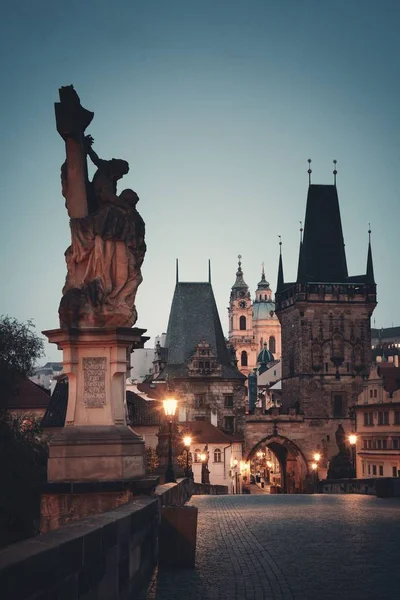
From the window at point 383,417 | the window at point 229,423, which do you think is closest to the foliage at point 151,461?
the window at point 383,417

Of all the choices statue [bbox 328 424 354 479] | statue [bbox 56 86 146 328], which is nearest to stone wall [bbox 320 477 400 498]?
statue [bbox 56 86 146 328]

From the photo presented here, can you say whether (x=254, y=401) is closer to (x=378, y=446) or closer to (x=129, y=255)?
(x=378, y=446)

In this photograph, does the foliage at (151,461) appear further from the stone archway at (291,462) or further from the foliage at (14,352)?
the stone archway at (291,462)

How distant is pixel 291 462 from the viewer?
99.6 metres

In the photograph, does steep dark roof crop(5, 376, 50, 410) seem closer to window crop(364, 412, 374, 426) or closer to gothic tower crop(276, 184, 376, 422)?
window crop(364, 412, 374, 426)

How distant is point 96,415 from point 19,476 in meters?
15.7

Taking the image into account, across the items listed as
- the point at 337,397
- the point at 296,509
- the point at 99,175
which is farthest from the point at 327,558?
the point at 337,397

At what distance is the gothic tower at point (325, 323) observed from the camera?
97875 mm

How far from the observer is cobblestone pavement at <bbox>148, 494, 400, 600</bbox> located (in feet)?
31.3

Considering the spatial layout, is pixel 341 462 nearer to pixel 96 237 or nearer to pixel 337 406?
pixel 337 406

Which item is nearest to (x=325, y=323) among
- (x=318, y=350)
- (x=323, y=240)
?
(x=318, y=350)

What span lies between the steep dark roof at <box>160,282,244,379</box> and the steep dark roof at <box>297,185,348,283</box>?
37.5ft

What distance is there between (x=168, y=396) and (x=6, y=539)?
248 inches

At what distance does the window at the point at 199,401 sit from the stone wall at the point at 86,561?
267 feet
